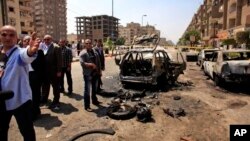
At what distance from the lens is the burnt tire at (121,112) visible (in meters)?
6.64

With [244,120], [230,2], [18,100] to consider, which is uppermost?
[230,2]

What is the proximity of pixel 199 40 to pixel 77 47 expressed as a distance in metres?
63.2

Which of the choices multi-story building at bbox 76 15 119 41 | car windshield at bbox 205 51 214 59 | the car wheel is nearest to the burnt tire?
the car wheel

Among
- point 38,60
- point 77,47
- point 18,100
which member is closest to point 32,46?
point 18,100

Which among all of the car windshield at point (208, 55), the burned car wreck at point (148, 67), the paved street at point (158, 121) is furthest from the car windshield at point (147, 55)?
the car windshield at point (208, 55)

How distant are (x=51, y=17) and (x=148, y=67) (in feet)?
469

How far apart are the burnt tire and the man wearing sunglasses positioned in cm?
322

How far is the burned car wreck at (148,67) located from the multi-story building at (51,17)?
410 feet

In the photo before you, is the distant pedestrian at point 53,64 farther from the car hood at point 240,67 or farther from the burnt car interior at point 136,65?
the car hood at point 240,67

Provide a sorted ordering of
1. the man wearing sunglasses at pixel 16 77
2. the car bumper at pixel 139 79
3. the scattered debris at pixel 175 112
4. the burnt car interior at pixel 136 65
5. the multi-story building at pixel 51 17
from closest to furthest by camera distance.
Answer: the man wearing sunglasses at pixel 16 77 < the scattered debris at pixel 175 112 < the car bumper at pixel 139 79 < the burnt car interior at pixel 136 65 < the multi-story building at pixel 51 17

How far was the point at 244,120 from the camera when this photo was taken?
6.56 m

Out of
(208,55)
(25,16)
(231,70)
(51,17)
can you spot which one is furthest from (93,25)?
(231,70)

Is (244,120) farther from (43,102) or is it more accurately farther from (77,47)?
(77,47)

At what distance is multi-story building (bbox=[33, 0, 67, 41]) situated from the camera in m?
137
